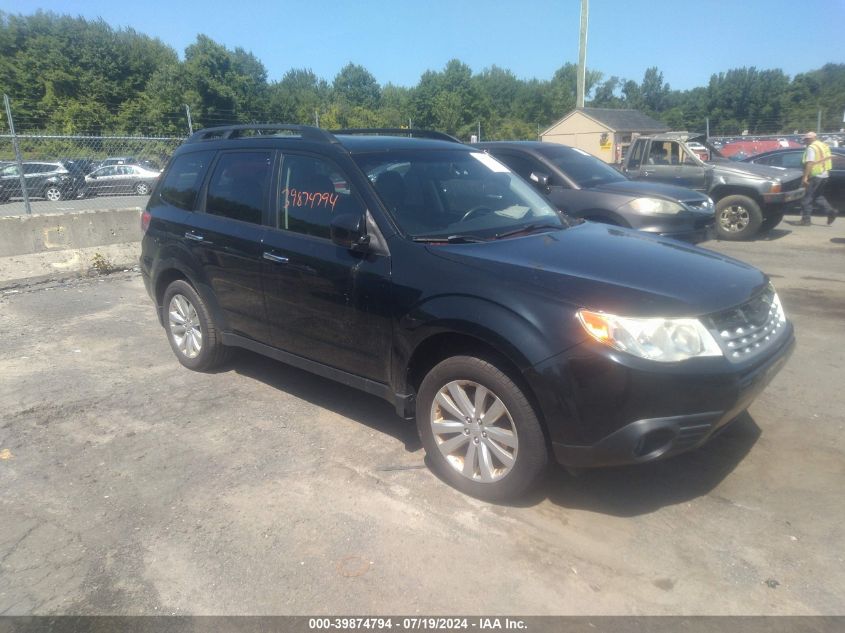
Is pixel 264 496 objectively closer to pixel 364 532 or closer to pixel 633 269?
pixel 364 532

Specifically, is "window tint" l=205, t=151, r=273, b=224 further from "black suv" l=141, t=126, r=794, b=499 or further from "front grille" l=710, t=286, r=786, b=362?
"front grille" l=710, t=286, r=786, b=362

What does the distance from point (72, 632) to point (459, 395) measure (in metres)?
1.97

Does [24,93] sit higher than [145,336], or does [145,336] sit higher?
[24,93]

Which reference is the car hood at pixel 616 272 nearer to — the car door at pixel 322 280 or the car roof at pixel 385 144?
the car door at pixel 322 280

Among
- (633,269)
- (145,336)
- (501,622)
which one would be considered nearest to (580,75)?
(145,336)

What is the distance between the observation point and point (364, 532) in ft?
10.6

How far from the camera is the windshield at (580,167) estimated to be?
8406 mm

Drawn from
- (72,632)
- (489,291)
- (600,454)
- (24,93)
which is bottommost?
(72,632)

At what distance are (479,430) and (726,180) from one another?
982cm

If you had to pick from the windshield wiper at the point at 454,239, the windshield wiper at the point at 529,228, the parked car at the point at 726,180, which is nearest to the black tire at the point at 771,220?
the parked car at the point at 726,180

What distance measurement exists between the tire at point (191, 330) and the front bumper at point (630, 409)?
3.10 meters

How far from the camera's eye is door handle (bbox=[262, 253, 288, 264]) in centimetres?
421

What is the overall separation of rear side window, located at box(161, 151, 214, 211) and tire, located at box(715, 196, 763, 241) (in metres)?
9.36

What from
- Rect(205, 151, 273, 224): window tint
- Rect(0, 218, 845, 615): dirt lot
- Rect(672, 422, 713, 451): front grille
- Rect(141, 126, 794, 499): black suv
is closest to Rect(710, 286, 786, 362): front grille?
Rect(141, 126, 794, 499): black suv
